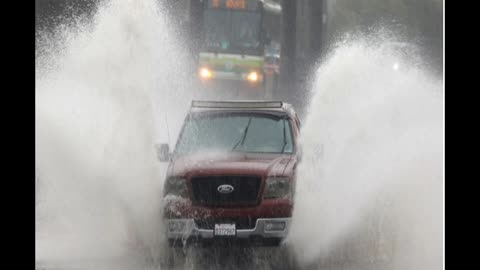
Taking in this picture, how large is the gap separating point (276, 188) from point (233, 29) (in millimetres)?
22511

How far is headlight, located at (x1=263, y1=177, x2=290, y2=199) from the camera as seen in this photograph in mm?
11703

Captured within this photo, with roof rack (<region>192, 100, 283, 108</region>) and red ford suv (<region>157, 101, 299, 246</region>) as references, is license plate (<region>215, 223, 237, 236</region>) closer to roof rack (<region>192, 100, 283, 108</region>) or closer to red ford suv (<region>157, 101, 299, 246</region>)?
red ford suv (<region>157, 101, 299, 246</region>)

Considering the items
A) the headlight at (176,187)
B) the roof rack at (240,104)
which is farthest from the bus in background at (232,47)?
the headlight at (176,187)

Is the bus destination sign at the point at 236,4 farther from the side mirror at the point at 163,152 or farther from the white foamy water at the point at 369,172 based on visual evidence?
the side mirror at the point at 163,152

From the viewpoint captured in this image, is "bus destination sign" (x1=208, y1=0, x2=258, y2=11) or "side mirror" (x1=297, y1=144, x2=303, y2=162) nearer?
"side mirror" (x1=297, y1=144, x2=303, y2=162)

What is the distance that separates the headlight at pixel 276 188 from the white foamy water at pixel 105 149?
4.67ft

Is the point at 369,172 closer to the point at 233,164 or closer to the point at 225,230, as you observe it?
the point at 233,164

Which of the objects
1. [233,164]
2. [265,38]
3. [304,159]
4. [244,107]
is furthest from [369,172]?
[265,38]

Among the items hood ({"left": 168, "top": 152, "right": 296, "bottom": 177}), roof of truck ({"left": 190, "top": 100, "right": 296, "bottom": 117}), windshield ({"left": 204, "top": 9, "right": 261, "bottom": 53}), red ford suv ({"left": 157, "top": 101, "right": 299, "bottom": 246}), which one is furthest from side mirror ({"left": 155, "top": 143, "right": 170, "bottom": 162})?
windshield ({"left": 204, "top": 9, "right": 261, "bottom": 53})

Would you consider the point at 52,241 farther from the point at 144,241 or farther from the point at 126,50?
the point at 126,50

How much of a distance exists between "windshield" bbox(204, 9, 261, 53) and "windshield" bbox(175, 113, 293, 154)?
20649 millimetres

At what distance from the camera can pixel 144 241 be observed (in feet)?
39.9

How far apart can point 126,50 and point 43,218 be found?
2.78 m
